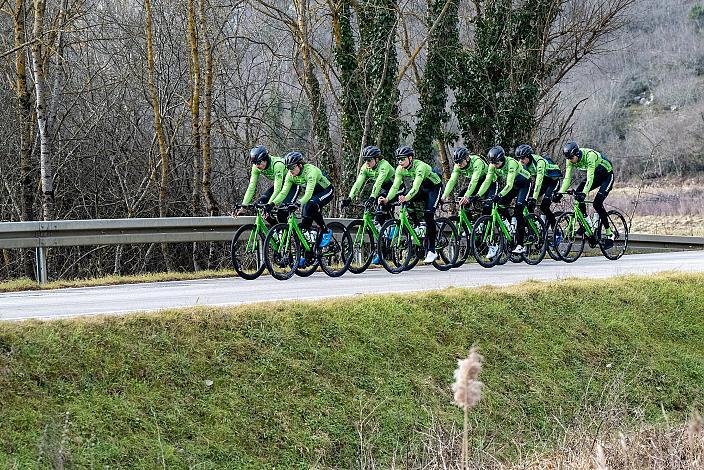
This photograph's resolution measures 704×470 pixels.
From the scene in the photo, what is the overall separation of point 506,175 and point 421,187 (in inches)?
84.8

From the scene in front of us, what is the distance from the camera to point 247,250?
1462cm

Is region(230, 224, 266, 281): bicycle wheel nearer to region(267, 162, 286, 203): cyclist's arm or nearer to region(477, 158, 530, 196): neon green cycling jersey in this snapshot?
region(267, 162, 286, 203): cyclist's arm

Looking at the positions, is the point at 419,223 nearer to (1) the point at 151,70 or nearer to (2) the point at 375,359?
(2) the point at 375,359

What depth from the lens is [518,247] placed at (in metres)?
18.5

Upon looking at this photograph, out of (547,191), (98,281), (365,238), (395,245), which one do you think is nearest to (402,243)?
(395,245)

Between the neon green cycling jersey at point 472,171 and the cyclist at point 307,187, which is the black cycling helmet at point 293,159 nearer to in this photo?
the cyclist at point 307,187

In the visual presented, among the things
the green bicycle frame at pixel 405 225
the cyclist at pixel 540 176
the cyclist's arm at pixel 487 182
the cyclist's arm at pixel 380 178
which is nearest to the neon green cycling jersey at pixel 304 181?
the cyclist's arm at pixel 380 178

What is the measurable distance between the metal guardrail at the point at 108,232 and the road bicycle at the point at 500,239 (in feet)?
13.6

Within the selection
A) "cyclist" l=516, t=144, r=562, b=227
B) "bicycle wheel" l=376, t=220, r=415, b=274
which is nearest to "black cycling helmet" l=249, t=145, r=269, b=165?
"bicycle wheel" l=376, t=220, r=415, b=274

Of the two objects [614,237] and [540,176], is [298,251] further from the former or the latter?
[614,237]

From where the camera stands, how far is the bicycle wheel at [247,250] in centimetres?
1462

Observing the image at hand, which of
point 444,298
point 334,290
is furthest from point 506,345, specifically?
point 334,290

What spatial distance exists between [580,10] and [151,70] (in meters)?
12.6

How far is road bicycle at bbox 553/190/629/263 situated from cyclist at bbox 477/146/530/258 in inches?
48.6
